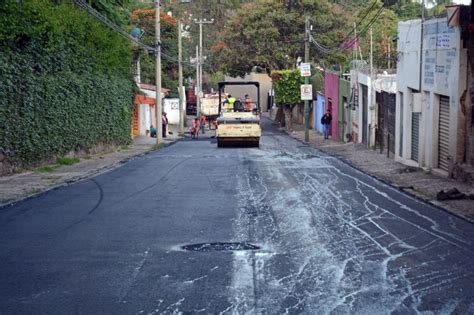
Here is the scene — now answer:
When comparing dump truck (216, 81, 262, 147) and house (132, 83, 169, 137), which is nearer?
dump truck (216, 81, 262, 147)

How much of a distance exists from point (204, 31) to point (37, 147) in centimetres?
7508

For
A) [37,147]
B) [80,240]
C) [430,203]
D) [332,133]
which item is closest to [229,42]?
[332,133]

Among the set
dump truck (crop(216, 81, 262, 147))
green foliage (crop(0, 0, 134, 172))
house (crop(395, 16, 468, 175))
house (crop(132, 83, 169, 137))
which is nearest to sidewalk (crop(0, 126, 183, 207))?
green foliage (crop(0, 0, 134, 172))

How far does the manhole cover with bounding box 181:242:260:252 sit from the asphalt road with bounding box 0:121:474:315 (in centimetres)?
6

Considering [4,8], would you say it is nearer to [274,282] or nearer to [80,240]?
[80,240]

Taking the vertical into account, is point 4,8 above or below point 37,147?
above

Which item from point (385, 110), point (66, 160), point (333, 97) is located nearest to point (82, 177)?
point (66, 160)

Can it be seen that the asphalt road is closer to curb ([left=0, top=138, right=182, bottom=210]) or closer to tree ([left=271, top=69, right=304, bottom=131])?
curb ([left=0, top=138, right=182, bottom=210])

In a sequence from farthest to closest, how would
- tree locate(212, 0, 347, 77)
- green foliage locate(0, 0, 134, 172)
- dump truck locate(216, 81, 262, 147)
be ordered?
tree locate(212, 0, 347, 77) → dump truck locate(216, 81, 262, 147) → green foliage locate(0, 0, 134, 172)

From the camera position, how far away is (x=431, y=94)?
25.2 m

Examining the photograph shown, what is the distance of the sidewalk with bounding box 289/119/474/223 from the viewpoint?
1678 cm

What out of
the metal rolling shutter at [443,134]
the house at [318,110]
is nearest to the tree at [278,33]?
the house at [318,110]

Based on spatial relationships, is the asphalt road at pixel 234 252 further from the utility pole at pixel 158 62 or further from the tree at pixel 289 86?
A: the tree at pixel 289 86

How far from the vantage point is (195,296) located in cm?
912
